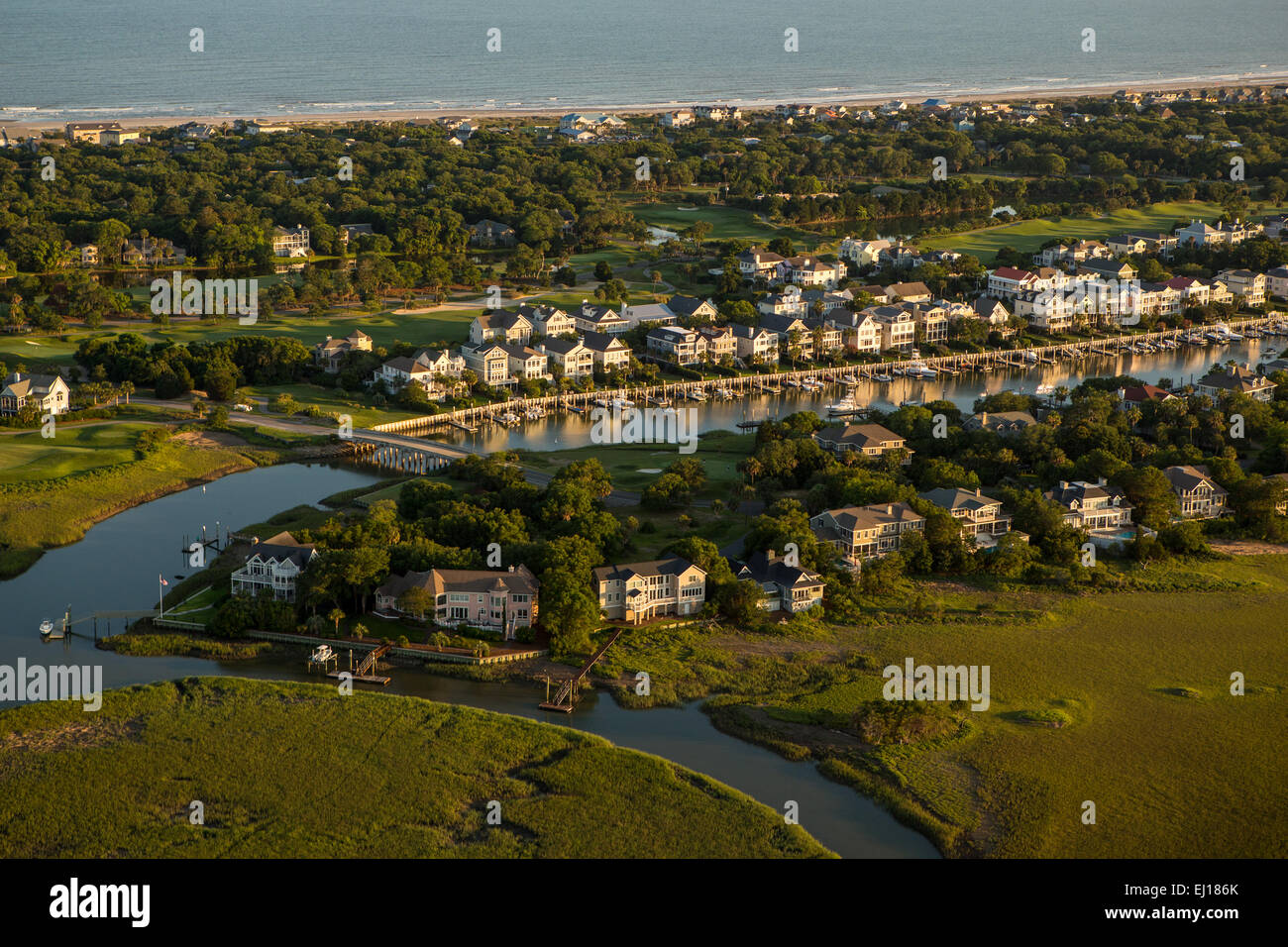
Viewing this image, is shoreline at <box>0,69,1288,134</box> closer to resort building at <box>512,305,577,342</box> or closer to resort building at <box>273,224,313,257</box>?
resort building at <box>273,224,313,257</box>

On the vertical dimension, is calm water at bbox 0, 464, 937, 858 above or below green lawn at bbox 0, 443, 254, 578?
below

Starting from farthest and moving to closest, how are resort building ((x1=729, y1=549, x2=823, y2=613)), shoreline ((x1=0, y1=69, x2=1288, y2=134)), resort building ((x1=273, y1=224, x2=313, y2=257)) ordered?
shoreline ((x1=0, y1=69, x2=1288, y2=134)), resort building ((x1=273, y1=224, x2=313, y2=257)), resort building ((x1=729, y1=549, x2=823, y2=613))

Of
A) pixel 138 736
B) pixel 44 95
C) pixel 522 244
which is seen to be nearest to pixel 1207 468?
pixel 138 736

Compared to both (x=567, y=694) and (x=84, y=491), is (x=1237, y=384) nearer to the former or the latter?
(x=567, y=694)

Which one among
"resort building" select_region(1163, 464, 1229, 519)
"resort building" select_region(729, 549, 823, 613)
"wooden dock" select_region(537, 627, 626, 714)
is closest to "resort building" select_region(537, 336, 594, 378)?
"resort building" select_region(729, 549, 823, 613)

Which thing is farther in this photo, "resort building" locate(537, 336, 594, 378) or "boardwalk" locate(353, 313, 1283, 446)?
"resort building" locate(537, 336, 594, 378)

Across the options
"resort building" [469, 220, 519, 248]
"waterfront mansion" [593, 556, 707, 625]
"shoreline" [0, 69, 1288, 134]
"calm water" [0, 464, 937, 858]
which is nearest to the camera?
"calm water" [0, 464, 937, 858]

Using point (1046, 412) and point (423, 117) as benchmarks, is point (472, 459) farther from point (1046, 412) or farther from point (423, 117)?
point (423, 117)

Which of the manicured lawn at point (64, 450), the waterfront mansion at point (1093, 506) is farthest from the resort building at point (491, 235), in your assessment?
the waterfront mansion at point (1093, 506)
